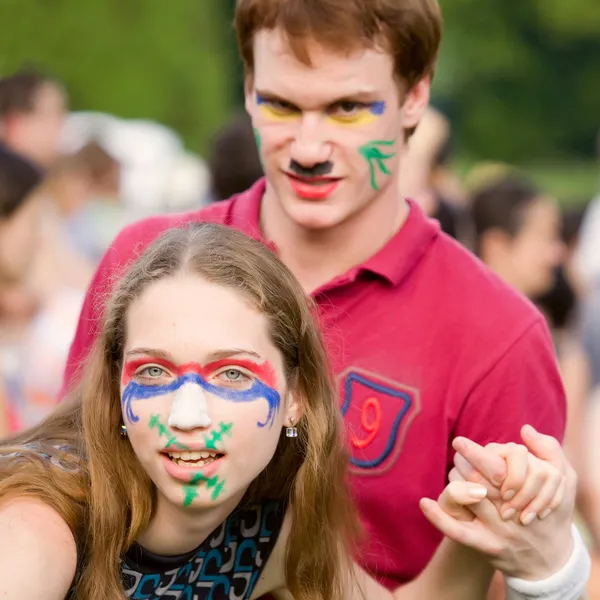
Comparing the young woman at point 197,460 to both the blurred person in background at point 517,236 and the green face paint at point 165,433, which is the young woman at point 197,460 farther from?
the blurred person in background at point 517,236

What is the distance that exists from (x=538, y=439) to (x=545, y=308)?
213 inches

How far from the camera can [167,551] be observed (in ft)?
10.3

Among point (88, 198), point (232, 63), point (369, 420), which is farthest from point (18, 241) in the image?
point (232, 63)

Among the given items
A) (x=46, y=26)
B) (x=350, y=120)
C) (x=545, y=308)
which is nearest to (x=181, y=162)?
(x=46, y=26)

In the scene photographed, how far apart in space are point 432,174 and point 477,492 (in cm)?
589

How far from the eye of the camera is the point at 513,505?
10.1ft

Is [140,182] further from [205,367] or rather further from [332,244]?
[205,367]

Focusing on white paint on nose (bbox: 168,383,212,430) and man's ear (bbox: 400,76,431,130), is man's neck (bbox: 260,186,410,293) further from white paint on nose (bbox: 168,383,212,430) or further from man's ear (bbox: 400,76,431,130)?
white paint on nose (bbox: 168,383,212,430)

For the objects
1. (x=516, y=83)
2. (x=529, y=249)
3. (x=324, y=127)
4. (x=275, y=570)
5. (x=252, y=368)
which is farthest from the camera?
(x=516, y=83)

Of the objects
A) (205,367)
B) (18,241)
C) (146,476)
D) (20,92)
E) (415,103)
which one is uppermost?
(415,103)

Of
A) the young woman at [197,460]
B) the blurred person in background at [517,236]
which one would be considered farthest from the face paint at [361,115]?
the blurred person in background at [517,236]

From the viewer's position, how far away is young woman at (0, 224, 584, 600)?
291cm

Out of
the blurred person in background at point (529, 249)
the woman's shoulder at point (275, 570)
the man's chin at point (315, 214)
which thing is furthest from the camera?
the blurred person in background at point (529, 249)

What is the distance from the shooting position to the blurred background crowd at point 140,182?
586 cm
